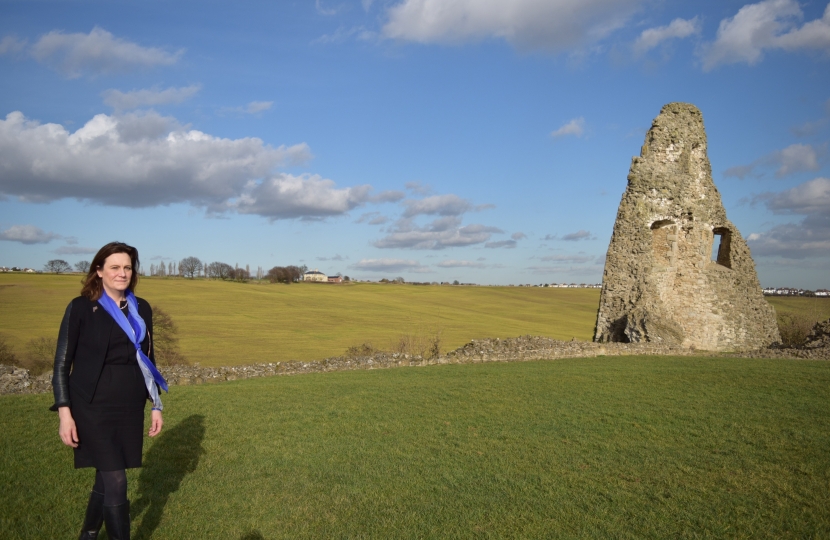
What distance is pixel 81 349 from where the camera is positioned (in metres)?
4.11

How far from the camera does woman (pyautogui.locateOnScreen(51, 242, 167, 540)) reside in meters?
4.04

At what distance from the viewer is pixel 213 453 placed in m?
7.12

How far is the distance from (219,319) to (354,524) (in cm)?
3954

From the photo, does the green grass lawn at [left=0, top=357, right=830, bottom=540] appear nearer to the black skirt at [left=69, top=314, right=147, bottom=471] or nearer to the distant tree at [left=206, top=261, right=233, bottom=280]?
the black skirt at [left=69, top=314, right=147, bottom=471]

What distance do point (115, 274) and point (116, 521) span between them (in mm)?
1812

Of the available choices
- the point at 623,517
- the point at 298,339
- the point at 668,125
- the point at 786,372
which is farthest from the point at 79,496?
the point at 298,339

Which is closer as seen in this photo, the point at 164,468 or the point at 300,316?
the point at 164,468

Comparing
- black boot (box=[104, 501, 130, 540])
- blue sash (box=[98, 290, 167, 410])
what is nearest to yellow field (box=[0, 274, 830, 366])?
blue sash (box=[98, 290, 167, 410])

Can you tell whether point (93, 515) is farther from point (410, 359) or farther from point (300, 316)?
point (300, 316)

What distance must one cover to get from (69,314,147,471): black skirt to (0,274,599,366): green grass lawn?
21959mm

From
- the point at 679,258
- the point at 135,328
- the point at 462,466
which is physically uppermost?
the point at 679,258

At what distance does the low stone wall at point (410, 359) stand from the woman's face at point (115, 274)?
396 inches

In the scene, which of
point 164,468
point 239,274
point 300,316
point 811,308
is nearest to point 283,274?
point 239,274

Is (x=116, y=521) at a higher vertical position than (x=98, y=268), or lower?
lower
